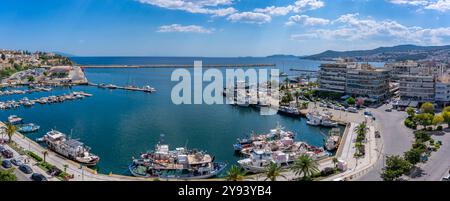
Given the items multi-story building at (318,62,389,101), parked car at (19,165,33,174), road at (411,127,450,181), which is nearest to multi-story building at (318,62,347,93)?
multi-story building at (318,62,389,101)

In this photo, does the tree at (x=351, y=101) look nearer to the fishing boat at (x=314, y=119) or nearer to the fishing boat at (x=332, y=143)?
the fishing boat at (x=314, y=119)

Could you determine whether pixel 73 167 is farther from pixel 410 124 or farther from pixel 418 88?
pixel 418 88

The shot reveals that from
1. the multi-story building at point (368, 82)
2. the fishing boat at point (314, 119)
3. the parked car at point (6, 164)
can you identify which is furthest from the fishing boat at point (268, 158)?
the multi-story building at point (368, 82)

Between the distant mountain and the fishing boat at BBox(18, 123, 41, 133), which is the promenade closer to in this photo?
the fishing boat at BBox(18, 123, 41, 133)

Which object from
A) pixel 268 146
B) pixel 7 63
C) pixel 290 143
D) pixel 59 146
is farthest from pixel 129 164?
pixel 7 63

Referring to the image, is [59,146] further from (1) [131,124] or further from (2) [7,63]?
(2) [7,63]
